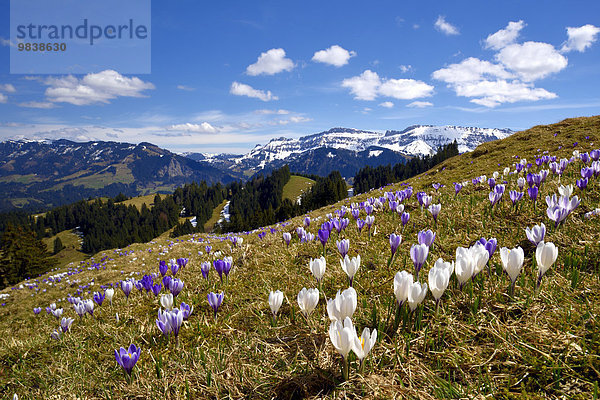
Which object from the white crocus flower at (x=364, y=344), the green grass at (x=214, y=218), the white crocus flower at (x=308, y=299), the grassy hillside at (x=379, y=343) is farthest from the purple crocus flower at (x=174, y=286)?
the green grass at (x=214, y=218)

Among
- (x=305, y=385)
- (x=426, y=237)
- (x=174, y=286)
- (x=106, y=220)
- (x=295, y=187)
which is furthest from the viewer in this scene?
(x=295, y=187)

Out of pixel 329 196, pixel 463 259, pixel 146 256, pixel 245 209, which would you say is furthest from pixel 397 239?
pixel 245 209

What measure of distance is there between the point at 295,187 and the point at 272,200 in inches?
1096

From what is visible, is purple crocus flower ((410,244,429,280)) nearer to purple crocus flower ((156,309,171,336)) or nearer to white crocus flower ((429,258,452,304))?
white crocus flower ((429,258,452,304))

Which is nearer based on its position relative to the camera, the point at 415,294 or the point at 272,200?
the point at 415,294

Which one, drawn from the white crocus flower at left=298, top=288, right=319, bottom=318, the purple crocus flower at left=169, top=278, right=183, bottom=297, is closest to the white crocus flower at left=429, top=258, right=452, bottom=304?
the white crocus flower at left=298, top=288, right=319, bottom=318

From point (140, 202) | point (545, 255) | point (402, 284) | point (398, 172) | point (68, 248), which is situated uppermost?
point (398, 172)

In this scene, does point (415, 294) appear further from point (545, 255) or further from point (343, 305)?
point (545, 255)

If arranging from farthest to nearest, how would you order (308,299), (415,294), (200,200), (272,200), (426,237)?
1. (200,200)
2. (272,200)
3. (426,237)
4. (308,299)
5. (415,294)

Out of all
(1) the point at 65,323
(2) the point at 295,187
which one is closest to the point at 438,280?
(1) the point at 65,323

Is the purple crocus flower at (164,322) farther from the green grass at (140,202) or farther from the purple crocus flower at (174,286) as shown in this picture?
the green grass at (140,202)

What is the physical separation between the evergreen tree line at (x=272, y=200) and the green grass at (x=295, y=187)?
3.87 metres

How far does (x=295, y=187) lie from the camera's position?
17112cm

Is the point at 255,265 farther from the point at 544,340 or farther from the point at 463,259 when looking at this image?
the point at 544,340
